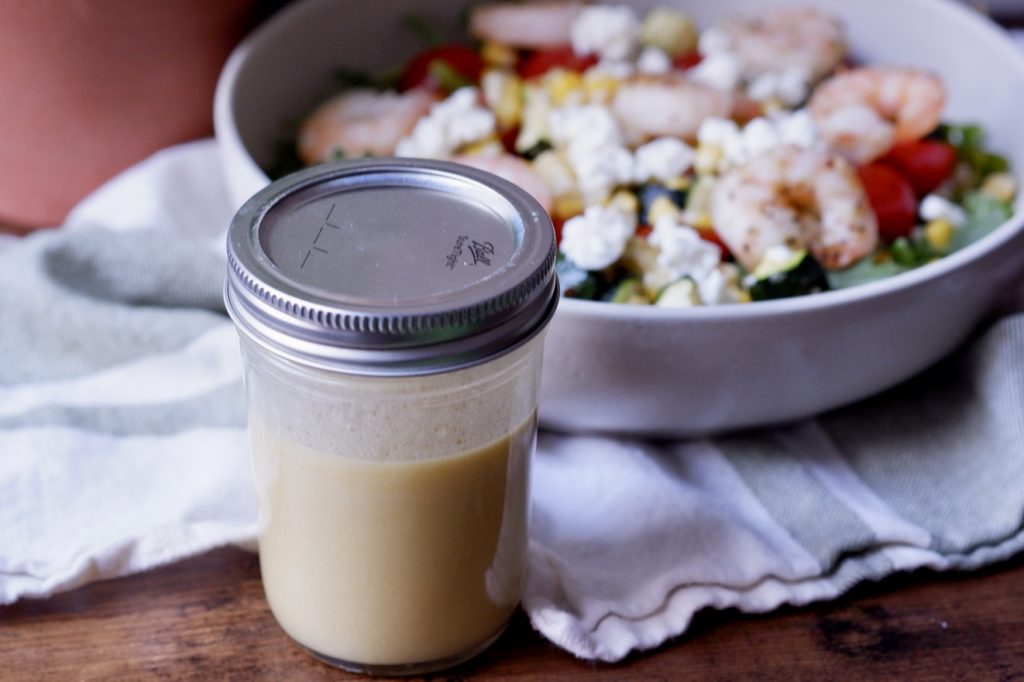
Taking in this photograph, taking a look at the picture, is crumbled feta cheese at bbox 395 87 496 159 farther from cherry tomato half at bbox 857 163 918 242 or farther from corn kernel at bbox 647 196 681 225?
cherry tomato half at bbox 857 163 918 242

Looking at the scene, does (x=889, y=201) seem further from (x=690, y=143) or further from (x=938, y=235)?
(x=690, y=143)

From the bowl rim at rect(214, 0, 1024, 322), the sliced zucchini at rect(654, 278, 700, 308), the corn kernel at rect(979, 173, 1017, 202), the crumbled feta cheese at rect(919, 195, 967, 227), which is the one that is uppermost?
the bowl rim at rect(214, 0, 1024, 322)

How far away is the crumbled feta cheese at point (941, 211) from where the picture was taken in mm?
1247

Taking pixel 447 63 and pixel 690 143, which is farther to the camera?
pixel 447 63

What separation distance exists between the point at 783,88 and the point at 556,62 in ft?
0.88

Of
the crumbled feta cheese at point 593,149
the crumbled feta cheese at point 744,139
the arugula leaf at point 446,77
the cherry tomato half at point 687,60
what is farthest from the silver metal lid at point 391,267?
the cherry tomato half at point 687,60

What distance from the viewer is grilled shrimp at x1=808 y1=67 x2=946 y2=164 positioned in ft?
4.22

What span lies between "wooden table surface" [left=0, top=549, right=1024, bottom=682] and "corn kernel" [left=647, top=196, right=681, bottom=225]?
40 centimetres

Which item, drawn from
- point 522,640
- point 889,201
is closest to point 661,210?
point 889,201

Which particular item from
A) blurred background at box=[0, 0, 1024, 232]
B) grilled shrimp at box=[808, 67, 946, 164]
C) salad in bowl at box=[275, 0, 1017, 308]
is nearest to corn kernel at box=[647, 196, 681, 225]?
salad in bowl at box=[275, 0, 1017, 308]

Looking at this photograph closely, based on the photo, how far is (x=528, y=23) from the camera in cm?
146

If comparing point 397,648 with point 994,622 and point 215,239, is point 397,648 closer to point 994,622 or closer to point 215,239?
point 994,622

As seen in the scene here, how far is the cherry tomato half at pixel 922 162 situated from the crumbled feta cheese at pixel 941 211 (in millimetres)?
46

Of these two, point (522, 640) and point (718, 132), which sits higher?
point (718, 132)
